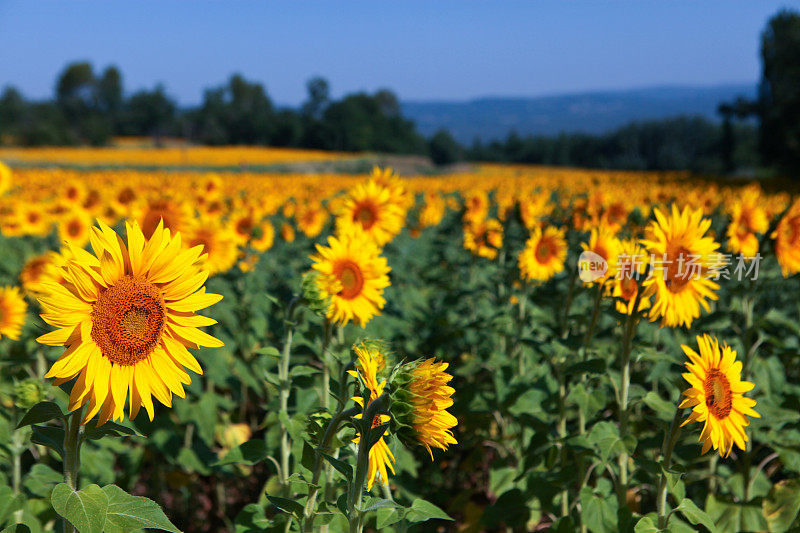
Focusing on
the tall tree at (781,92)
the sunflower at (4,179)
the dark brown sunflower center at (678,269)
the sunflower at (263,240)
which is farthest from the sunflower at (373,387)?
the tall tree at (781,92)

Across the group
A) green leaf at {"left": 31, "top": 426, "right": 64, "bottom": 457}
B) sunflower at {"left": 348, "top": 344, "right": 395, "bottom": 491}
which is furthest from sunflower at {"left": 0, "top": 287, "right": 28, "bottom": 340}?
sunflower at {"left": 348, "top": 344, "right": 395, "bottom": 491}

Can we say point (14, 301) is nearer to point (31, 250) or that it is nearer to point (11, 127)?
point (31, 250)

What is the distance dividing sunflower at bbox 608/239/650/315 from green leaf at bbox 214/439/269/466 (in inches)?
64.3

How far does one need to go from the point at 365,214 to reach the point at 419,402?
2.91 m

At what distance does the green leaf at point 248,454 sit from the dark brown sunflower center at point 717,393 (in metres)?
1.64

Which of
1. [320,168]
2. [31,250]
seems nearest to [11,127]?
[320,168]

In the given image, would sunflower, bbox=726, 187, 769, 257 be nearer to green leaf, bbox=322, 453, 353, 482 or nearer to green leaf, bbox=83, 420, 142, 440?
green leaf, bbox=322, 453, 353, 482

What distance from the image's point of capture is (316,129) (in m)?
75.2

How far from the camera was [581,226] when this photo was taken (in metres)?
4.80

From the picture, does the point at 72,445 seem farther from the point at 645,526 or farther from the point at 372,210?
the point at 372,210

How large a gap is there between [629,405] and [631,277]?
56 cm

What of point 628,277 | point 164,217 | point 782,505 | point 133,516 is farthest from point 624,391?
point 164,217

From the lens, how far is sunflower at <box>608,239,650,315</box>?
2.46 m

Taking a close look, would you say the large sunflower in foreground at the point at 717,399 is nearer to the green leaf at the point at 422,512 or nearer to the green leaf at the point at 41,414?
the green leaf at the point at 422,512
